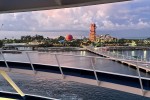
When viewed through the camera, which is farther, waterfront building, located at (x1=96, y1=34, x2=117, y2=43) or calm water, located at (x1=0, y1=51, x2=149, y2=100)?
waterfront building, located at (x1=96, y1=34, x2=117, y2=43)

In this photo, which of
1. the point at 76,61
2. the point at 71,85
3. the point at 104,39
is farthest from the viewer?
the point at 104,39

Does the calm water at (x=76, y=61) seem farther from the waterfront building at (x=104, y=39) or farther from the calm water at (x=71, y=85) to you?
the waterfront building at (x=104, y=39)

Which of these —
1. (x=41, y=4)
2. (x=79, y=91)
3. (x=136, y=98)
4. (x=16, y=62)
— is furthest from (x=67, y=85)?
(x=41, y=4)

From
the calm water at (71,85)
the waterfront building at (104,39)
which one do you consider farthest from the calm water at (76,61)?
the waterfront building at (104,39)

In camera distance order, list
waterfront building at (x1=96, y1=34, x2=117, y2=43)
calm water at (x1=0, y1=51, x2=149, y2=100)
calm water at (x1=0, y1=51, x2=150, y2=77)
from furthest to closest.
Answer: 1. waterfront building at (x1=96, y1=34, x2=117, y2=43)
2. calm water at (x1=0, y1=51, x2=149, y2=100)
3. calm water at (x1=0, y1=51, x2=150, y2=77)

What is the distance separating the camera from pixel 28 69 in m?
7.92

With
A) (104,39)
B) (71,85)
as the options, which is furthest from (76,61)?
(104,39)

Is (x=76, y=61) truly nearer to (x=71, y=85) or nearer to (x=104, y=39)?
(x=71, y=85)

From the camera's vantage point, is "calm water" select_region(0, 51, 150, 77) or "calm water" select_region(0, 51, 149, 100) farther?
"calm water" select_region(0, 51, 149, 100)

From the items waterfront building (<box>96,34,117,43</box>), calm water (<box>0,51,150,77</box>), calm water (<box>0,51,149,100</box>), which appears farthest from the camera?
waterfront building (<box>96,34,117,43</box>)

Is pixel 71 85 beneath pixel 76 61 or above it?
beneath

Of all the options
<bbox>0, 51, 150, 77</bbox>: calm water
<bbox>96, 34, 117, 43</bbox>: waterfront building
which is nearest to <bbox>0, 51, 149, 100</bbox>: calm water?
<bbox>0, 51, 150, 77</bbox>: calm water

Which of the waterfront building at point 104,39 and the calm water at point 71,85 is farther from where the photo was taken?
the waterfront building at point 104,39

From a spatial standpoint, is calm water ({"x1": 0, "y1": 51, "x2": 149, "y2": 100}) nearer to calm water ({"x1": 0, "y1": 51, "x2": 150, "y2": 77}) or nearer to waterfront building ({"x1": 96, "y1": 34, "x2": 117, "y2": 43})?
calm water ({"x1": 0, "y1": 51, "x2": 150, "y2": 77})
